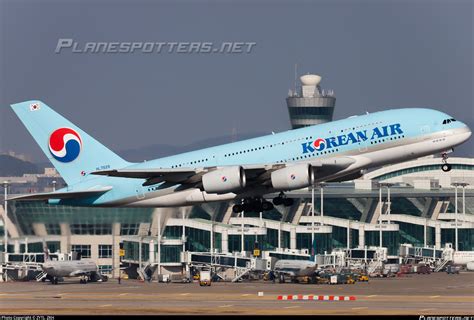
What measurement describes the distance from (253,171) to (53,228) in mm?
13849

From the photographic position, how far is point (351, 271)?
4481 inches

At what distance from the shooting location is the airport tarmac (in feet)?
235

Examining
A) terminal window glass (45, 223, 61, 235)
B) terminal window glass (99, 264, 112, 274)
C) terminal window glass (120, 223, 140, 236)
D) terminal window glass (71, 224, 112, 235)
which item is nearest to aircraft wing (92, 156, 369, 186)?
terminal window glass (71, 224, 112, 235)

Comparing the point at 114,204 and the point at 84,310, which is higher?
the point at 114,204

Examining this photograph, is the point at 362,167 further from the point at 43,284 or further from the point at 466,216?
the point at 466,216

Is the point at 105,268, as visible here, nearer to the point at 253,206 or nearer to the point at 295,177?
the point at 253,206

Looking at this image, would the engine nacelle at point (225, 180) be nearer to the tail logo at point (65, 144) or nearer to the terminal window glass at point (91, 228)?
the terminal window glass at point (91, 228)

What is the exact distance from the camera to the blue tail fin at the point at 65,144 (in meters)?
78.9

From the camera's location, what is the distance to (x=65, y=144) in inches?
3155

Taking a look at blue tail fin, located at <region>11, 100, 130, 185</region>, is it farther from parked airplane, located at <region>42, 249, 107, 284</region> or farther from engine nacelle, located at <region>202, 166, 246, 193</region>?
parked airplane, located at <region>42, 249, 107, 284</region>

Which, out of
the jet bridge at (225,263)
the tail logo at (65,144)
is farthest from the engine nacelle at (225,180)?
the jet bridge at (225,263)

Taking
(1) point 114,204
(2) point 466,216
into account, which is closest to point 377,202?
(2) point 466,216

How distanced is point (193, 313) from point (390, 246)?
268 feet

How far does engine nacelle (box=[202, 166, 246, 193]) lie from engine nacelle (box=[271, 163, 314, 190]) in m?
2.13
